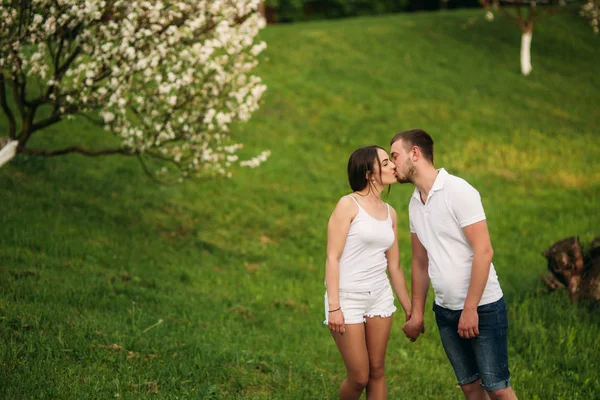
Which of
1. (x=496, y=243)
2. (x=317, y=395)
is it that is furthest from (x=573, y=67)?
(x=317, y=395)

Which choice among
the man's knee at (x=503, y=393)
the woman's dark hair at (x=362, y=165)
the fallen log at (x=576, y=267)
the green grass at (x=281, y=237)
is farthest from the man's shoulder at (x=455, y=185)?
the fallen log at (x=576, y=267)

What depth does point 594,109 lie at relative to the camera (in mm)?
24906

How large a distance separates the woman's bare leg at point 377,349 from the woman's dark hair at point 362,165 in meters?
1.19

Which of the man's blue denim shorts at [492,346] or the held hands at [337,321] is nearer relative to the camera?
the man's blue denim shorts at [492,346]

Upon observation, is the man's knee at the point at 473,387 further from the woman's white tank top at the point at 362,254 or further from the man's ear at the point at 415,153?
the man's ear at the point at 415,153

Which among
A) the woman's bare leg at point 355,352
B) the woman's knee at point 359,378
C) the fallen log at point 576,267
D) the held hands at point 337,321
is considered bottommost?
the fallen log at point 576,267

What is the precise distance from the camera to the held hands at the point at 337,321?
17.2 ft

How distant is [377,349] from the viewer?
215 inches

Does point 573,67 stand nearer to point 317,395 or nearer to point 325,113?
point 325,113

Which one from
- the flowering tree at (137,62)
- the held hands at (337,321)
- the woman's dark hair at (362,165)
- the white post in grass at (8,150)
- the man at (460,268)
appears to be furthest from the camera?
the white post in grass at (8,150)

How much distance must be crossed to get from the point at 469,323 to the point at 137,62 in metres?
7.19

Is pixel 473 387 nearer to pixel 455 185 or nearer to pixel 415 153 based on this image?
pixel 455 185

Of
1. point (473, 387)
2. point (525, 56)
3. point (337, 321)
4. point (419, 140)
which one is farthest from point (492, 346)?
point (525, 56)

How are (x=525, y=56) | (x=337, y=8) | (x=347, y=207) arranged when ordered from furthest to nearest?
1. (x=337, y=8)
2. (x=525, y=56)
3. (x=347, y=207)
